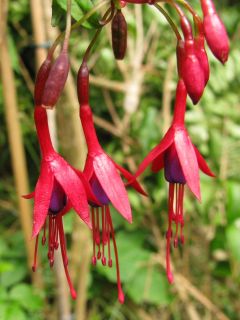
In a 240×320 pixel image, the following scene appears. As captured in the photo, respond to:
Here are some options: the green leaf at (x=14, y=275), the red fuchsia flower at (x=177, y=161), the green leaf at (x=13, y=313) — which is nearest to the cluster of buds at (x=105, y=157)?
the red fuchsia flower at (x=177, y=161)

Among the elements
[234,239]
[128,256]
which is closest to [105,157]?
[234,239]

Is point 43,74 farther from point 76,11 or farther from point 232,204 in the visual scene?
point 232,204

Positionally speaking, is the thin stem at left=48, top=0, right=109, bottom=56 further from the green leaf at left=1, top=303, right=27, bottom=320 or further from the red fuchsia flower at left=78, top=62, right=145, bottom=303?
the green leaf at left=1, top=303, right=27, bottom=320

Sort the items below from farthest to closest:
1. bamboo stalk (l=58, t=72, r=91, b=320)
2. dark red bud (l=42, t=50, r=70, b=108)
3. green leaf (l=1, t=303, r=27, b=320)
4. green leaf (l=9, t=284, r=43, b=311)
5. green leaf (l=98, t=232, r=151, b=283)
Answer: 1. green leaf (l=98, t=232, r=151, b=283)
2. bamboo stalk (l=58, t=72, r=91, b=320)
3. green leaf (l=9, t=284, r=43, b=311)
4. green leaf (l=1, t=303, r=27, b=320)
5. dark red bud (l=42, t=50, r=70, b=108)

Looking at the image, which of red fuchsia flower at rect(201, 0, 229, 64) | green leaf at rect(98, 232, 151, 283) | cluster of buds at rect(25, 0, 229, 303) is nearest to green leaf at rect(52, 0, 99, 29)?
cluster of buds at rect(25, 0, 229, 303)

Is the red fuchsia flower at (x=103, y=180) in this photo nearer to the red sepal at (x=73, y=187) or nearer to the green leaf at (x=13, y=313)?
the red sepal at (x=73, y=187)

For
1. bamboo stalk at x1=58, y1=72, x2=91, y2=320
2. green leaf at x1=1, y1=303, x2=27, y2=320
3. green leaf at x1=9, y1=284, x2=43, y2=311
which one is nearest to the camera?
green leaf at x1=1, y1=303, x2=27, y2=320

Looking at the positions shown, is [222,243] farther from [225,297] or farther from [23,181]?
[23,181]
